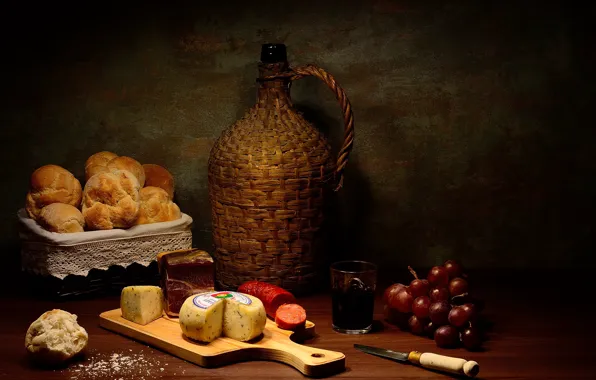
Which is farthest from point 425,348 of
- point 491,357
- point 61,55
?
point 61,55

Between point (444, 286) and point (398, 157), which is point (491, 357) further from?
point (398, 157)

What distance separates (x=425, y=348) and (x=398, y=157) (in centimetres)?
87

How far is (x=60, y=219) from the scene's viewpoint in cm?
211

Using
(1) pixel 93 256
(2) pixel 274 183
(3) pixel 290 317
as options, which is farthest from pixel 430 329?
(1) pixel 93 256

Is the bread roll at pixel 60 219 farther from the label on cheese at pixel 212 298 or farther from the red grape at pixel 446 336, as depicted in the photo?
the red grape at pixel 446 336

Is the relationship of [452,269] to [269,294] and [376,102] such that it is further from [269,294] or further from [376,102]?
[376,102]

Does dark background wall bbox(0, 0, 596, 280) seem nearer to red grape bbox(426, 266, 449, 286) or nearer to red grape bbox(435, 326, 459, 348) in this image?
red grape bbox(426, 266, 449, 286)

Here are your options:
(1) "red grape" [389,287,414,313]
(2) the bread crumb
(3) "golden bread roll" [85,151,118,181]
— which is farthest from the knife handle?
(3) "golden bread roll" [85,151,118,181]

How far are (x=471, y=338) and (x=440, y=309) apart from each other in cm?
10

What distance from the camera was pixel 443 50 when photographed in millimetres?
2514

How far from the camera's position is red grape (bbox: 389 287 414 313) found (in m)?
1.96

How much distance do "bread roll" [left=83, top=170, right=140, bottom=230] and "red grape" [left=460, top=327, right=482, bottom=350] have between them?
3.10 ft

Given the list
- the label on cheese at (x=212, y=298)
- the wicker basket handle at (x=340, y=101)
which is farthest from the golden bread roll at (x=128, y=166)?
the label on cheese at (x=212, y=298)

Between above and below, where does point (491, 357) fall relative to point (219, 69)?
below
